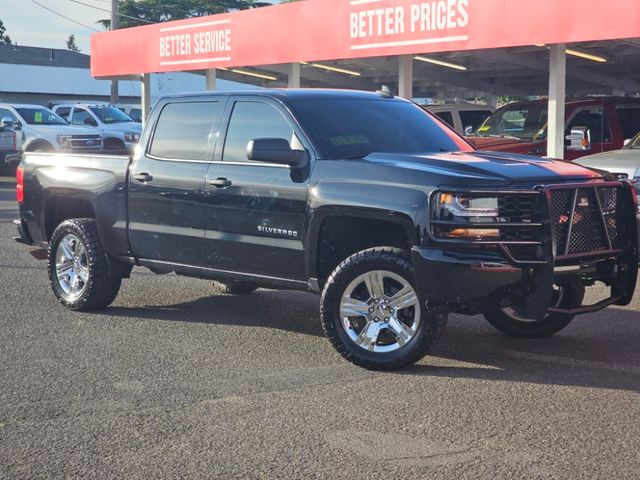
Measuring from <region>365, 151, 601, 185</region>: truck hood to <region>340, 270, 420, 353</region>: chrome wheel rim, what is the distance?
2.47 ft

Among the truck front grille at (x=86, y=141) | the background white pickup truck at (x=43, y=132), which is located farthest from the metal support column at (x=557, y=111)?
the truck front grille at (x=86, y=141)

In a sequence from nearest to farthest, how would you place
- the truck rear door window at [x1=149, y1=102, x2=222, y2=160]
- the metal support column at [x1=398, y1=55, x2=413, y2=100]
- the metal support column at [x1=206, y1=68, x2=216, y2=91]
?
the truck rear door window at [x1=149, y1=102, x2=222, y2=160] < the metal support column at [x1=398, y1=55, x2=413, y2=100] < the metal support column at [x1=206, y1=68, x2=216, y2=91]

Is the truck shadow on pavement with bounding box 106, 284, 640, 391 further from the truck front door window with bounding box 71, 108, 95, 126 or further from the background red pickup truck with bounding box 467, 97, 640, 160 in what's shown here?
the truck front door window with bounding box 71, 108, 95, 126

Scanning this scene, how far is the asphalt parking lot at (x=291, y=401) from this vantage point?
4836 mm

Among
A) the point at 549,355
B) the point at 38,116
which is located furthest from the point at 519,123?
the point at 38,116

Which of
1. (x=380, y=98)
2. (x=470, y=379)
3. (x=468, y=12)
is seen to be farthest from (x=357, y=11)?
(x=470, y=379)

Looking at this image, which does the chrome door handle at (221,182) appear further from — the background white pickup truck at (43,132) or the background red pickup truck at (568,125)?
the background white pickup truck at (43,132)

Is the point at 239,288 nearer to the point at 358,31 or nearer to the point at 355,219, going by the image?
the point at 355,219

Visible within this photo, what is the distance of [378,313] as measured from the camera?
22.1 feet

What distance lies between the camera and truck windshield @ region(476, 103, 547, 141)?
629 inches

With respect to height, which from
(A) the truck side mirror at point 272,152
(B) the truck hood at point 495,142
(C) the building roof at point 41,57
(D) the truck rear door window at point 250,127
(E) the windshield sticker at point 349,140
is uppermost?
(C) the building roof at point 41,57

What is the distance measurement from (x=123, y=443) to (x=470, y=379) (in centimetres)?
233

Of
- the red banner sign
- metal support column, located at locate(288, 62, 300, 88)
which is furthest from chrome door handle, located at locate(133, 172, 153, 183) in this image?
metal support column, located at locate(288, 62, 300, 88)

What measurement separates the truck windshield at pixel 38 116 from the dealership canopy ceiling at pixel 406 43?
2.20 meters
